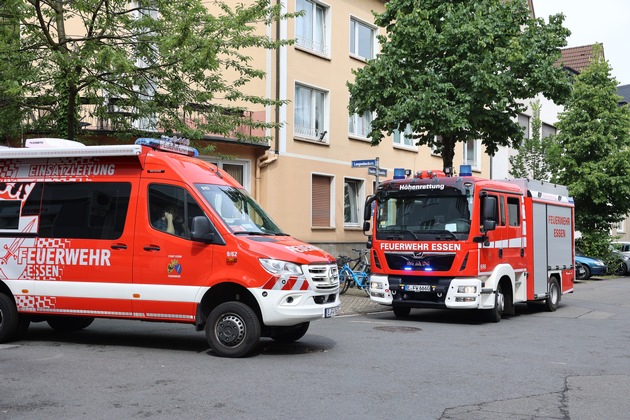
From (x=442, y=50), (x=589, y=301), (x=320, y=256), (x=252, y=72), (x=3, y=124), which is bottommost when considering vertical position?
(x=589, y=301)

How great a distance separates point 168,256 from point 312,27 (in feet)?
55.8

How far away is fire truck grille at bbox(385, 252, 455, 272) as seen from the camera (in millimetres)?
13881

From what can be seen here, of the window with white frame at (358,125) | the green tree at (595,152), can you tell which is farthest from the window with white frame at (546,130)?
the window with white frame at (358,125)

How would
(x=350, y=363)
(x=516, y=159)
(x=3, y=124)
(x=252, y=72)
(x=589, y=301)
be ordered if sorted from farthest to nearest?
(x=516, y=159)
(x=589, y=301)
(x=252, y=72)
(x=3, y=124)
(x=350, y=363)

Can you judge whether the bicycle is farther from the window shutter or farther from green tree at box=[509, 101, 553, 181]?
green tree at box=[509, 101, 553, 181]

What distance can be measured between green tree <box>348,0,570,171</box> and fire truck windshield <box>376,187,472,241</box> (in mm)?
4876

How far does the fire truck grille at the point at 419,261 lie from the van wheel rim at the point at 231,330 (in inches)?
215

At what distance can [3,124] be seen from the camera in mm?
14781

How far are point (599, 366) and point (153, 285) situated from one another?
566cm

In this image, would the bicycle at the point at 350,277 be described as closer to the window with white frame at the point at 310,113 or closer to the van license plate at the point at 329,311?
the window with white frame at the point at 310,113

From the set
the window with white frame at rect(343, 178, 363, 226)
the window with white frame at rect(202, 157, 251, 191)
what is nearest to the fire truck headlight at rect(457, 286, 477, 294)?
the window with white frame at rect(202, 157, 251, 191)

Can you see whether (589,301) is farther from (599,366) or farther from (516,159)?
(516,159)

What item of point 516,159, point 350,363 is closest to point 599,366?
point 350,363

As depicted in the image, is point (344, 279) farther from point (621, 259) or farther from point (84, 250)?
point (621, 259)
